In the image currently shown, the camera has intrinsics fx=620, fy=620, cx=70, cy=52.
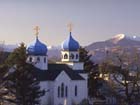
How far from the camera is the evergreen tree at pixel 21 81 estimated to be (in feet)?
Result: 155

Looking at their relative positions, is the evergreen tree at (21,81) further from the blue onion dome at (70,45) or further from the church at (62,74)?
the blue onion dome at (70,45)

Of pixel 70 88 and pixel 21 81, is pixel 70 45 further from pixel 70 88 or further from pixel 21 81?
pixel 21 81

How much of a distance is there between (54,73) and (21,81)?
42.1 feet

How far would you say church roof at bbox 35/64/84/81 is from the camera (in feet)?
194

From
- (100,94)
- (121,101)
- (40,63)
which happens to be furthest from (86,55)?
(121,101)

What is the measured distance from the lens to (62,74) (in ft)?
197

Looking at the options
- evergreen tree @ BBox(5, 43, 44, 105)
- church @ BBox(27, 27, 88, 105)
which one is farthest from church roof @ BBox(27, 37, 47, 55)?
evergreen tree @ BBox(5, 43, 44, 105)

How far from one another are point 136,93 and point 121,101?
4.65 ft

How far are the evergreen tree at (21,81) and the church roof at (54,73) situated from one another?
9453mm

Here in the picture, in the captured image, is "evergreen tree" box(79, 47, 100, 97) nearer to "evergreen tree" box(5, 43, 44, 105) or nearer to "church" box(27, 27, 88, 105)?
"church" box(27, 27, 88, 105)

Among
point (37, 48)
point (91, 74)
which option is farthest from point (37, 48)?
point (91, 74)

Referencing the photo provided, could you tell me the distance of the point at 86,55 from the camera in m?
69.6

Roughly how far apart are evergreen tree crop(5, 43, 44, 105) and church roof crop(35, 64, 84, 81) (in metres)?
9.45

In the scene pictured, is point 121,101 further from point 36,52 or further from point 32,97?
point 36,52
